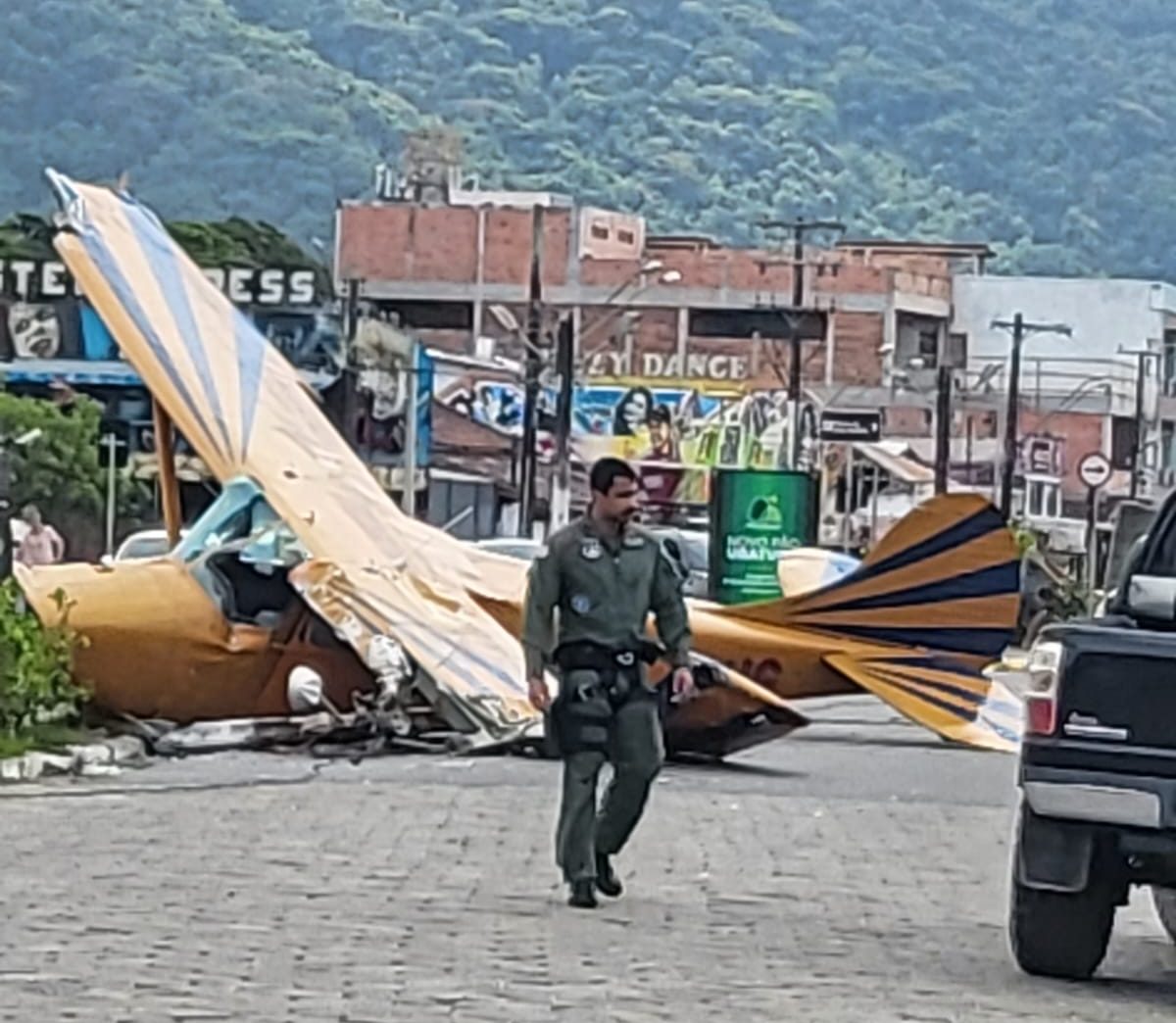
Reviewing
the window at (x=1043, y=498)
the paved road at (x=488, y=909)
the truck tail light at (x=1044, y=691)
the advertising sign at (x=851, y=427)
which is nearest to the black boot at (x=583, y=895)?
the paved road at (x=488, y=909)

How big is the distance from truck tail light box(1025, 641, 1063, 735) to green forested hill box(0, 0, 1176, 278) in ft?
422

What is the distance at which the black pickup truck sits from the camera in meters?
10.7

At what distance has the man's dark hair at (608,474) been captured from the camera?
43.3 ft

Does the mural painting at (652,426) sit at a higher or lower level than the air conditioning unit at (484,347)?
lower

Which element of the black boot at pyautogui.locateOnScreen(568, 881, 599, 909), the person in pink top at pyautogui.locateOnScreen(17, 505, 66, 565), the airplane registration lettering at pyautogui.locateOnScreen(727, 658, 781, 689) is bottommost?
the person in pink top at pyautogui.locateOnScreen(17, 505, 66, 565)

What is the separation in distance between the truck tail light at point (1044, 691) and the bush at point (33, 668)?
35.0ft

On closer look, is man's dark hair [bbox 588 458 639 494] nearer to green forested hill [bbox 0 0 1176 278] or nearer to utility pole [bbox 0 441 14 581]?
utility pole [bbox 0 441 14 581]

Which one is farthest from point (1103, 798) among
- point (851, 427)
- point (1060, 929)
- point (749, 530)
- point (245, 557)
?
point (851, 427)

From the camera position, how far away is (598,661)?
1305 centimetres

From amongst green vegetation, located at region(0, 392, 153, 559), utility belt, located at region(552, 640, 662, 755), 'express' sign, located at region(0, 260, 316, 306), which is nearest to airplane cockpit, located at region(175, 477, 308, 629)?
utility belt, located at region(552, 640, 662, 755)

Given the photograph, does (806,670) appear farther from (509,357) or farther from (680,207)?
(680,207)

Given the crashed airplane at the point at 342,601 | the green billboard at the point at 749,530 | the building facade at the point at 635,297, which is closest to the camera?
the crashed airplane at the point at 342,601

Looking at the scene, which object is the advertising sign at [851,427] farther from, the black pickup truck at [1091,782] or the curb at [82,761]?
the black pickup truck at [1091,782]

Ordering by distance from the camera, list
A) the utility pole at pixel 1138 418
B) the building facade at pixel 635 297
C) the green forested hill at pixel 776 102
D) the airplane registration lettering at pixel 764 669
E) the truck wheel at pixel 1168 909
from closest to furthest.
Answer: the truck wheel at pixel 1168 909 < the airplane registration lettering at pixel 764 669 < the utility pole at pixel 1138 418 < the building facade at pixel 635 297 < the green forested hill at pixel 776 102
